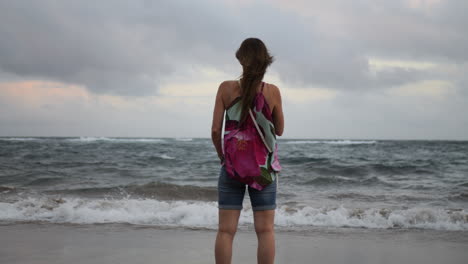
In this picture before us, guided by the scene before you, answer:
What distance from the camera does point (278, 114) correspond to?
2.53 meters

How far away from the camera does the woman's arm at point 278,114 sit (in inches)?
98.3

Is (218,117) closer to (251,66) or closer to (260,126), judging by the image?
(260,126)

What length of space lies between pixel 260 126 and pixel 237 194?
1.45 feet

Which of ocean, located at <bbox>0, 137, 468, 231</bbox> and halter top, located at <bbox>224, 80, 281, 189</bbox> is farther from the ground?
halter top, located at <bbox>224, 80, 281, 189</bbox>

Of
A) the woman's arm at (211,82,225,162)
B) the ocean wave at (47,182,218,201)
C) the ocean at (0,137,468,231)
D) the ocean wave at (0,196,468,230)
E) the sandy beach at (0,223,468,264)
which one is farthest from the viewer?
the ocean wave at (47,182,218,201)

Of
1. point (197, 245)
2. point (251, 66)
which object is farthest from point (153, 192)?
point (251, 66)

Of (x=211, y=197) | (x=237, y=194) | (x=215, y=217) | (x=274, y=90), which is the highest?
(x=274, y=90)

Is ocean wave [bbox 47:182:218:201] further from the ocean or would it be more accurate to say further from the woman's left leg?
the woman's left leg

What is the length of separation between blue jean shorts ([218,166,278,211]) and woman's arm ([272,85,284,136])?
0.33 m

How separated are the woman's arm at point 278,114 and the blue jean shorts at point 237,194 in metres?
0.33

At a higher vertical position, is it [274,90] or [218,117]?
[274,90]

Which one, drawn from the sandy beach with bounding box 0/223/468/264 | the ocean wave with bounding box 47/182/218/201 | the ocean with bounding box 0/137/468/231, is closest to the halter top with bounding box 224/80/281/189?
the sandy beach with bounding box 0/223/468/264

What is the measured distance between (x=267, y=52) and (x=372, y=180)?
393 inches

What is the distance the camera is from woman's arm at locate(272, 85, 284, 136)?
2498 millimetres
